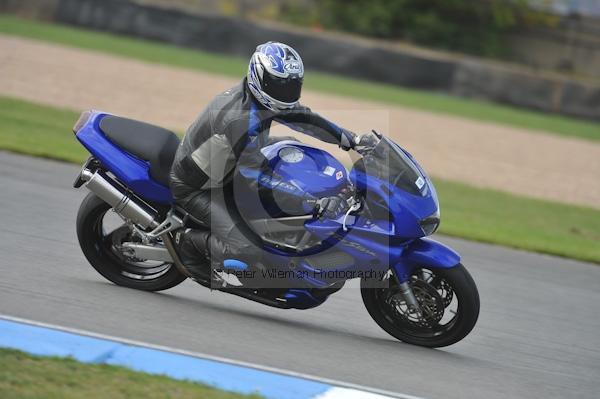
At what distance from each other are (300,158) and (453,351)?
1594mm

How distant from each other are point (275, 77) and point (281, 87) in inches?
2.9

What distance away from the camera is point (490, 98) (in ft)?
72.1

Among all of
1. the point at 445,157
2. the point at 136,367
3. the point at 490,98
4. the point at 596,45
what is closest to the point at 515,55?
the point at 596,45

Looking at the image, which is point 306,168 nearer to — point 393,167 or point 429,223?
point 393,167

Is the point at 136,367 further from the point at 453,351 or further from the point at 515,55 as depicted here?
the point at 515,55

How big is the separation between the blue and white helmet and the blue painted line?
1.62 meters

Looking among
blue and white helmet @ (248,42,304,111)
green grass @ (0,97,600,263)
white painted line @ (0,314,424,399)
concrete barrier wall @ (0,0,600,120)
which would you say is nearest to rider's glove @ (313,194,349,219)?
blue and white helmet @ (248,42,304,111)

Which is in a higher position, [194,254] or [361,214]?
[361,214]

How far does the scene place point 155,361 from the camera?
4824 millimetres

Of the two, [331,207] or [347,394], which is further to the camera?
[331,207]

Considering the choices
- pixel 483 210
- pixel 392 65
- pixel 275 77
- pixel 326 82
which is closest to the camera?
pixel 275 77

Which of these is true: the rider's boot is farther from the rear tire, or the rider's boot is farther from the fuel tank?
the fuel tank

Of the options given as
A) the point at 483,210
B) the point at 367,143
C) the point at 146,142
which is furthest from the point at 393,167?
the point at 483,210

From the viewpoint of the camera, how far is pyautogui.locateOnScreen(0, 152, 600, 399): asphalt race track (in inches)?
205
